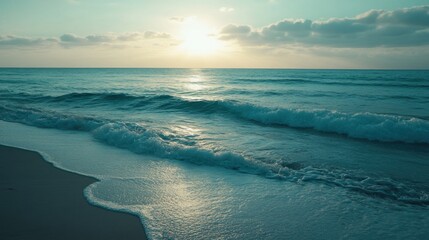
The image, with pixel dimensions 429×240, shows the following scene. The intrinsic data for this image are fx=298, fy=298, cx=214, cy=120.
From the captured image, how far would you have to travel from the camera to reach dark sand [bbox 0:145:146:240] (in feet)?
12.0

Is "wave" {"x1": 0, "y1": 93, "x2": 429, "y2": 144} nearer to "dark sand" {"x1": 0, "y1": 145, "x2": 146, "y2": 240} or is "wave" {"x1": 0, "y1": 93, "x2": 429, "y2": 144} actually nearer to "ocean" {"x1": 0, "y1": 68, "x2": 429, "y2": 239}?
"ocean" {"x1": 0, "y1": 68, "x2": 429, "y2": 239}

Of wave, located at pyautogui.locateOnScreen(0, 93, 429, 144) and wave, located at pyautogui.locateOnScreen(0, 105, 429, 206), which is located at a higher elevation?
wave, located at pyautogui.locateOnScreen(0, 93, 429, 144)

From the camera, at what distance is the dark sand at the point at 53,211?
3.67m

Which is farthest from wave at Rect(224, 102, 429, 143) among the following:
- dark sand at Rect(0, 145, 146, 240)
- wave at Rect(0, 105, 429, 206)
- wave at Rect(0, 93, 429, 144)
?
dark sand at Rect(0, 145, 146, 240)

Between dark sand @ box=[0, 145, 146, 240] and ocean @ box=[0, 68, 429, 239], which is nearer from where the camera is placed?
dark sand @ box=[0, 145, 146, 240]

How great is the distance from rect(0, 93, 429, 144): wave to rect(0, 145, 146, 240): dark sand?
23.0 feet

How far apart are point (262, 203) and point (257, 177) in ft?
4.17

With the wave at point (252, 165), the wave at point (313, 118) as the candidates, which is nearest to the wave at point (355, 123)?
the wave at point (313, 118)

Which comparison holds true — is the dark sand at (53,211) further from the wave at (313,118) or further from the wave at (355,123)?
the wave at (355,123)

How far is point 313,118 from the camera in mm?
12438

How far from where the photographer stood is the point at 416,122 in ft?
33.7

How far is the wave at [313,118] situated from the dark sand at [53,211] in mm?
7021

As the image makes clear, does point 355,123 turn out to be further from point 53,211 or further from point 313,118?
point 53,211

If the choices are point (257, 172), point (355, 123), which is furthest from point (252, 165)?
point (355, 123)
